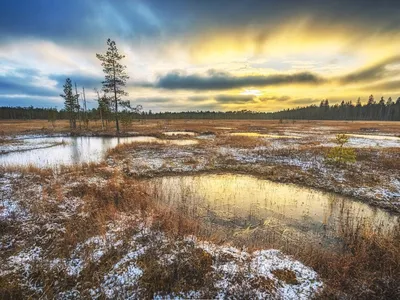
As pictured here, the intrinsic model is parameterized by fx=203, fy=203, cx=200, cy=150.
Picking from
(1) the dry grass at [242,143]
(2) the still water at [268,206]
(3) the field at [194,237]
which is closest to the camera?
(3) the field at [194,237]

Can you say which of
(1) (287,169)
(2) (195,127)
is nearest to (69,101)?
(2) (195,127)

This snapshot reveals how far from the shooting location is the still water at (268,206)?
24.6 ft

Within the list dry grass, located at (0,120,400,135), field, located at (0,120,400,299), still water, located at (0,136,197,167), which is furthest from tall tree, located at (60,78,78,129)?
field, located at (0,120,400,299)

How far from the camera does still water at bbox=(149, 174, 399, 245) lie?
296 inches

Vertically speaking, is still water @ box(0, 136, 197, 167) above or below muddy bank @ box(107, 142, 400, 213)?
above

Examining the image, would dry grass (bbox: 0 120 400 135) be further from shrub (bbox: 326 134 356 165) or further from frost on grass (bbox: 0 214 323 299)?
frost on grass (bbox: 0 214 323 299)

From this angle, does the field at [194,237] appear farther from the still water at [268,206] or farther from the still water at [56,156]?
the still water at [56,156]

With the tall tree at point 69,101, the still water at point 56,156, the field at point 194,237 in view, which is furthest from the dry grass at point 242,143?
the tall tree at point 69,101

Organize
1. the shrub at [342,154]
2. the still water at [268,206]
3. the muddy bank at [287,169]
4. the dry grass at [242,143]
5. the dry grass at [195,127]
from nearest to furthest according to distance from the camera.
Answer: the still water at [268,206] < the muddy bank at [287,169] < the shrub at [342,154] < the dry grass at [242,143] < the dry grass at [195,127]

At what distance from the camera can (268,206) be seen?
9.02 meters

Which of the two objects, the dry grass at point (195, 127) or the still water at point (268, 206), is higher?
the dry grass at point (195, 127)

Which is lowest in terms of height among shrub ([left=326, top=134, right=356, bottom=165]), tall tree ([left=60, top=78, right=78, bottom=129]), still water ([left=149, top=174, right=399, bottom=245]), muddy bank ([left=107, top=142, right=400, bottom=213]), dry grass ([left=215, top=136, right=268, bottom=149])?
still water ([left=149, top=174, right=399, bottom=245])

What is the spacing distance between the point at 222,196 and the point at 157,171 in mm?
5859

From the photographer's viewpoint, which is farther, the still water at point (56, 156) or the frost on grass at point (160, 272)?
the still water at point (56, 156)
